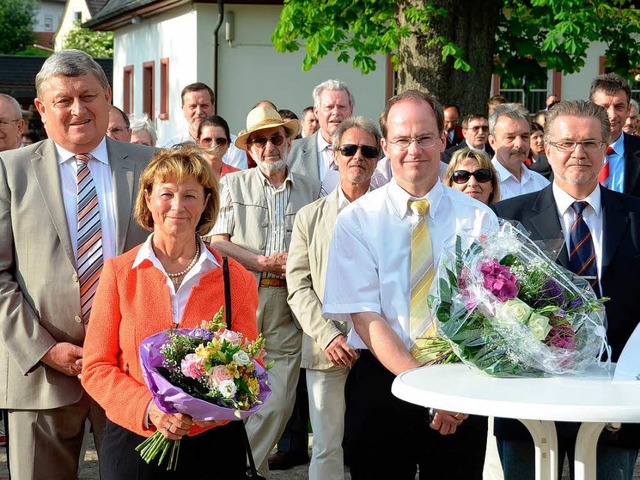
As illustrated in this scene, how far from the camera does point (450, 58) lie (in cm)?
1750

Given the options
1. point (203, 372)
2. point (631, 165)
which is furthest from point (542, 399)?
point (631, 165)

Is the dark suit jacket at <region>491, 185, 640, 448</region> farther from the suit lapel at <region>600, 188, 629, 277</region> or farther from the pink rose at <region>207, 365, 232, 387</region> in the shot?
the pink rose at <region>207, 365, 232, 387</region>

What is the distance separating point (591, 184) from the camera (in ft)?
15.4

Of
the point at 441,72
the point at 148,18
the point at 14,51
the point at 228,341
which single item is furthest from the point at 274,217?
the point at 14,51

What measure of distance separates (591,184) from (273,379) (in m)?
3.08

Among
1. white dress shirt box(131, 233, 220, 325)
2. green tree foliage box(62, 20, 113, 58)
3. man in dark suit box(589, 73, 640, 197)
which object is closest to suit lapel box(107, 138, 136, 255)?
white dress shirt box(131, 233, 220, 325)

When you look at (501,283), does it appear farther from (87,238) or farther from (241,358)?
(87,238)

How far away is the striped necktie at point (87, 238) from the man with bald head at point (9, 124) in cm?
317

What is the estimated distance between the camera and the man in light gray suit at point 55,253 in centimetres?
488

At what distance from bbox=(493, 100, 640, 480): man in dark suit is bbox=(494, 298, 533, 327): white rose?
→ 775 millimetres

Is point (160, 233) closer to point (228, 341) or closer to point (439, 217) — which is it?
point (228, 341)

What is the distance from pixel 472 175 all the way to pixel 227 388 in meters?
3.65

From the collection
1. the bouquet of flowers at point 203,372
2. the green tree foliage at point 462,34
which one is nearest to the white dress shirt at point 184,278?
the bouquet of flowers at point 203,372

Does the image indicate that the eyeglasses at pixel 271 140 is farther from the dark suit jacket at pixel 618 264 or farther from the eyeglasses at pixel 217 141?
the dark suit jacket at pixel 618 264
